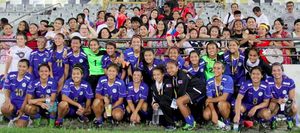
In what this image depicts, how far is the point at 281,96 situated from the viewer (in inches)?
231

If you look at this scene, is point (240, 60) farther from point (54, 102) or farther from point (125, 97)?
point (54, 102)

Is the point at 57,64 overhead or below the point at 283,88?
overhead

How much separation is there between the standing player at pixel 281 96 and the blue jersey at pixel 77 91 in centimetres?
321

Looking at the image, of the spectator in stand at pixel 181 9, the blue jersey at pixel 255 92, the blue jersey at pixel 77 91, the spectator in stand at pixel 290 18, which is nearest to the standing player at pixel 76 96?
the blue jersey at pixel 77 91

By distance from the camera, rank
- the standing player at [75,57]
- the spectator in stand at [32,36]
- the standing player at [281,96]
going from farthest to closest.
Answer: the spectator in stand at [32,36], the standing player at [75,57], the standing player at [281,96]

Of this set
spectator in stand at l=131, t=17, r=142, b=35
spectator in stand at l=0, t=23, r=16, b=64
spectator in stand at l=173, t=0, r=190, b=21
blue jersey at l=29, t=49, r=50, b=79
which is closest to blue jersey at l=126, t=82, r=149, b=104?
blue jersey at l=29, t=49, r=50, b=79

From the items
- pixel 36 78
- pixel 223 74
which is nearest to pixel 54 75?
pixel 36 78

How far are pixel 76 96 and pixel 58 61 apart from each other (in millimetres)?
875

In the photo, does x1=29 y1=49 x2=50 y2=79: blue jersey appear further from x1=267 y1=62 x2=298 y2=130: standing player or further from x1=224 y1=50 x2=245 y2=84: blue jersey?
x1=267 y1=62 x2=298 y2=130: standing player

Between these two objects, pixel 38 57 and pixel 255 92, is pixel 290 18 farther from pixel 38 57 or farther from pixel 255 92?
pixel 38 57

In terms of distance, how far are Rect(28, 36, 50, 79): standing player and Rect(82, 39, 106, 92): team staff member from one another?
83cm

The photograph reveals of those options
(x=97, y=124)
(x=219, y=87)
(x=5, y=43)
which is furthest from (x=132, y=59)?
(x=5, y=43)

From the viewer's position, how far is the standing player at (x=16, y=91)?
19.7ft

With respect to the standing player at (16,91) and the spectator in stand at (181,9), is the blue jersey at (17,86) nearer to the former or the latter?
the standing player at (16,91)
